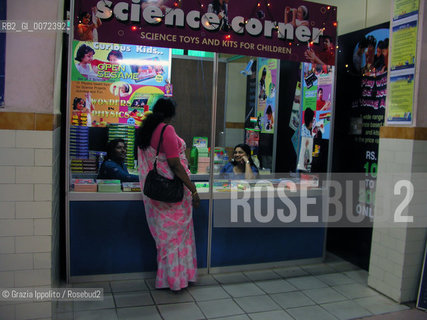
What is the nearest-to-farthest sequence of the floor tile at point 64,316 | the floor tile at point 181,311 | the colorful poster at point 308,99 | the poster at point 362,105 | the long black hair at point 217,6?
the floor tile at point 64,316 → the floor tile at point 181,311 → the long black hair at point 217,6 → the poster at point 362,105 → the colorful poster at point 308,99

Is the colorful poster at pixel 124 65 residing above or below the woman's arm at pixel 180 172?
above

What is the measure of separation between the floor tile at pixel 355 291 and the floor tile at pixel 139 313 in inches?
70.6

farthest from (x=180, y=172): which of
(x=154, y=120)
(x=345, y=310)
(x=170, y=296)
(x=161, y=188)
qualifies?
(x=345, y=310)

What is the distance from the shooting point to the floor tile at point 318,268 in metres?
4.34

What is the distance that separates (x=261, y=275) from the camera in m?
4.17

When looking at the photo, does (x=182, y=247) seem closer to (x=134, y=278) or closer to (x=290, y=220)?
(x=134, y=278)

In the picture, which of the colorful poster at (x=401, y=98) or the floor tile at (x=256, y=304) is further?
the colorful poster at (x=401, y=98)

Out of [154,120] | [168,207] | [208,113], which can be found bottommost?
[168,207]

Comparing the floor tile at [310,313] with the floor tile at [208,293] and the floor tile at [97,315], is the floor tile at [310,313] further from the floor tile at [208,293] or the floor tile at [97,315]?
the floor tile at [97,315]

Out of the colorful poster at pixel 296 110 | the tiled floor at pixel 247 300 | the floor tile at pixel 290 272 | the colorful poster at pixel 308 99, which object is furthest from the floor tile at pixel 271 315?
the colorful poster at pixel 296 110

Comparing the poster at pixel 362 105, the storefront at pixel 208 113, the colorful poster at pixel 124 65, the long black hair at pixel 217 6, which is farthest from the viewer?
the colorful poster at pixel 124 65

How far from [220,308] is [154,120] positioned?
1708 mm

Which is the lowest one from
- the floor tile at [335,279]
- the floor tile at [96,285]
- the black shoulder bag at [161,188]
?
the floor tile at [335,279]

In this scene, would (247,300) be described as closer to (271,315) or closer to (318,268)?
(271,315)
